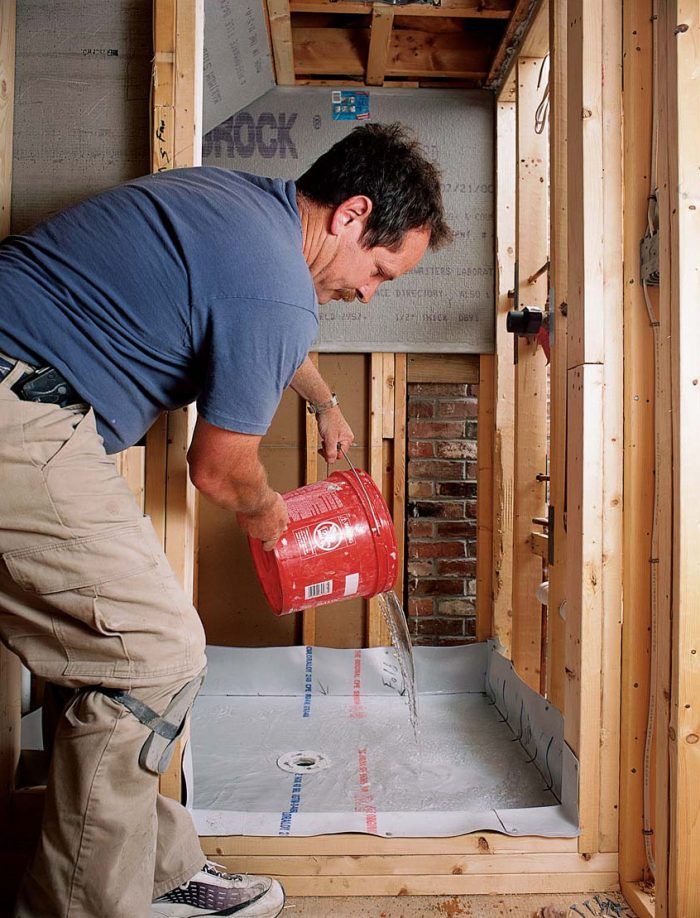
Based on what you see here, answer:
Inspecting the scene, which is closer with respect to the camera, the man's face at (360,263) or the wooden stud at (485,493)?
the man's face at (360,263)

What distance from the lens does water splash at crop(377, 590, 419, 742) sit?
2.03 metres

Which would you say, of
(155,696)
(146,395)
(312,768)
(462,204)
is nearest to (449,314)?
(462,204)

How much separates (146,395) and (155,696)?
442 millimetres

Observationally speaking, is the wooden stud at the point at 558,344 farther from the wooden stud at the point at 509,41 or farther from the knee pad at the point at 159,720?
the knee pad at the point at 159,720

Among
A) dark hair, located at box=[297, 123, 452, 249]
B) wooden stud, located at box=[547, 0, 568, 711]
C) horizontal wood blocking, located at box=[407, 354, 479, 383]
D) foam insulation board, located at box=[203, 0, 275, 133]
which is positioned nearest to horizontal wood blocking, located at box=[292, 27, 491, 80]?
foam insulation board, located at box=[203, 0, 275, 133]

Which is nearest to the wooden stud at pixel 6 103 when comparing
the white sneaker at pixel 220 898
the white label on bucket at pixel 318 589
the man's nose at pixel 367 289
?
the man's nose at pixel 367 289

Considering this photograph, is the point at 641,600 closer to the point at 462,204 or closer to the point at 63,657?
the point at 63,657

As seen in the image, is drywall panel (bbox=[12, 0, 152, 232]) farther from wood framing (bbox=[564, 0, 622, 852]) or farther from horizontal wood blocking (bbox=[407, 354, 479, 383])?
horizontal wood blocking (bbox=[407, 354, 479, 383])

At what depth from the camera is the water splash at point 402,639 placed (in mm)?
2025

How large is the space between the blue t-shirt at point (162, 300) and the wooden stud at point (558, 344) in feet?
2.77

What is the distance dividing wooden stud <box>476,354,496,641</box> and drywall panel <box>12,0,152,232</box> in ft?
Answer: 5.48

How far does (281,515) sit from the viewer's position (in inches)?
56.2

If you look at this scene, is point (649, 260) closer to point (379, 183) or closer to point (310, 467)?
point (379, 183)

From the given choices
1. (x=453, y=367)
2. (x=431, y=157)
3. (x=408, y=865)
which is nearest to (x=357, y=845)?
(x=408, y=865)
